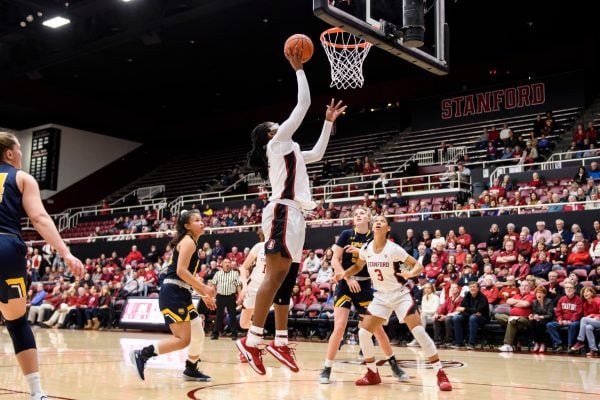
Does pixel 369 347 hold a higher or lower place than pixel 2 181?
lower

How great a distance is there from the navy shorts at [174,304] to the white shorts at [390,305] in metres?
1.96

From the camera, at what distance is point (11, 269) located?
421 cm

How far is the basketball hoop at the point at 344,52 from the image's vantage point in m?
11.1

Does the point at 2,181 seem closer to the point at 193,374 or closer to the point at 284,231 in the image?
the point at 284,231

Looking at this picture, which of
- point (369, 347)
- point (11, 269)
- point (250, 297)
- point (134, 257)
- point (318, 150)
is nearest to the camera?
point (11, 269)

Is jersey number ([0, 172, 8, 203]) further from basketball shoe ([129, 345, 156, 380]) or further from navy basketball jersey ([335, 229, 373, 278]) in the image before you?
navy basketball jersey ([335, 229, 373, 278])

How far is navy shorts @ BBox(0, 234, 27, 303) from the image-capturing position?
4.19 metres

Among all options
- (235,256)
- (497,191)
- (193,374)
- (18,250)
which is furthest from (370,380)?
(235,256)

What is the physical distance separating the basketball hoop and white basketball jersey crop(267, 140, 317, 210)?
6.29 metres

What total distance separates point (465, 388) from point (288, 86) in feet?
80.1

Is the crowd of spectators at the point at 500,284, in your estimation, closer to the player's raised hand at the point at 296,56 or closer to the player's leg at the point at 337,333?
the player's leg at the point at 337,333

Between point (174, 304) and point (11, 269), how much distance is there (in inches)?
105

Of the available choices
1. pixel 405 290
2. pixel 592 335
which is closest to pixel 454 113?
pixel 592 335

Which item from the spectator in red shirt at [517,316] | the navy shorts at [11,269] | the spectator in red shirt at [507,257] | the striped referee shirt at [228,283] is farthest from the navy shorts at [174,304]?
the spectator in red shirt at [507,257]
